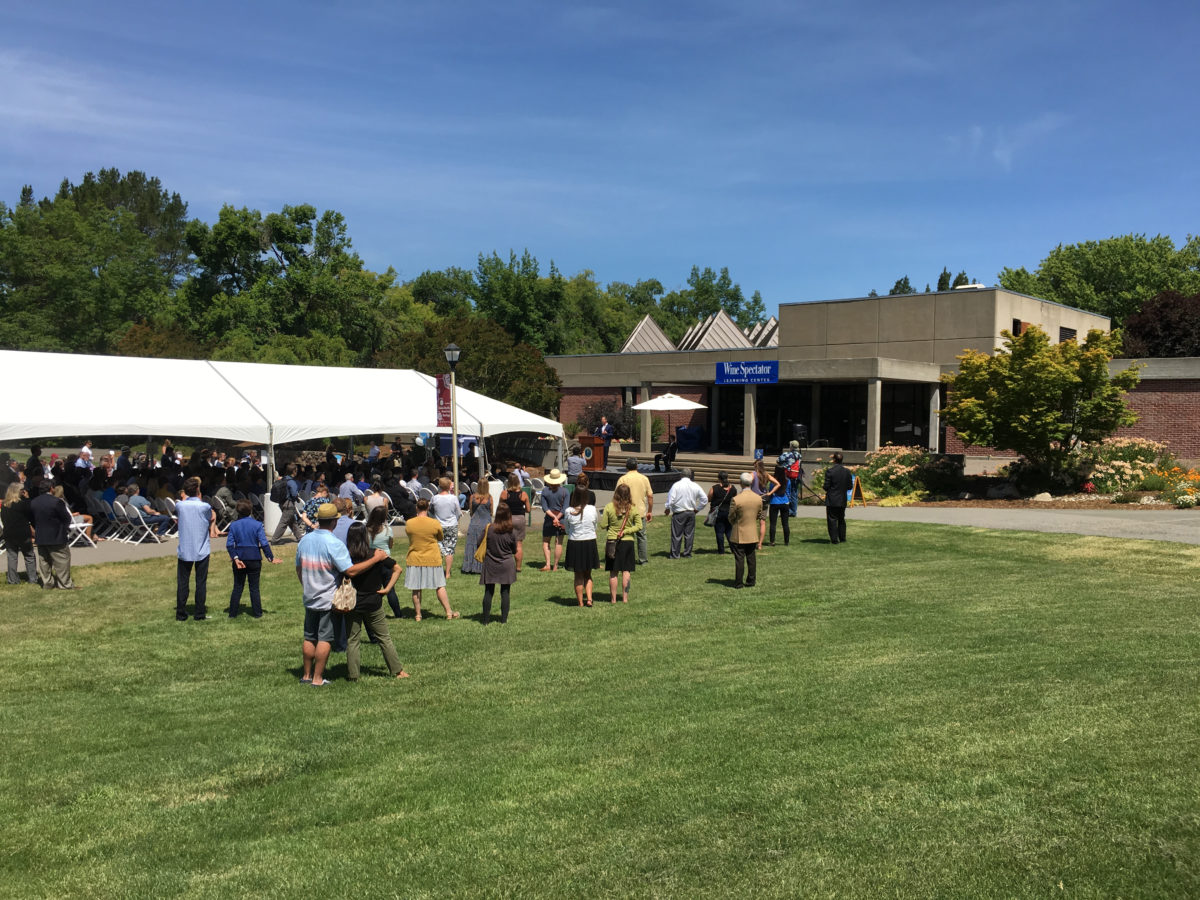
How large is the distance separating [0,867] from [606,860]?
10.3 ft

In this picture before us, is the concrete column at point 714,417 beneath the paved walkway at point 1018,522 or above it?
above

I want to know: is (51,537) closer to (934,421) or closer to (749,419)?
(749,419)

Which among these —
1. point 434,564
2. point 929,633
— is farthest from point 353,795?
point 929,633

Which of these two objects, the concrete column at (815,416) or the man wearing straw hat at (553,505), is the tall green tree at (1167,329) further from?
the man wearing straw hat at (553,505)

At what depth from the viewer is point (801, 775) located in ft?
18.9

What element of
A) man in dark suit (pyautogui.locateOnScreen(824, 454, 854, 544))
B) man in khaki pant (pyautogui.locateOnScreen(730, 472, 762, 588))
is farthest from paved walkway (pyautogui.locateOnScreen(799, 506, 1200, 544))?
man in khaki pant (pyautogui.locateOnScreen(730, 472, 762, 588))

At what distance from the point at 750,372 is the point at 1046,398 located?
36.1 ft

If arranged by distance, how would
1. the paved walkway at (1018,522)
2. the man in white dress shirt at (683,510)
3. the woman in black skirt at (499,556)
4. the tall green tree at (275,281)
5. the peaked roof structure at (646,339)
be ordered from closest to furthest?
the woman in black skirt at (499,556) → the man in white dress shirt at (683,510) → the paved walkway at (1018,522) → the peaked roof structure at (646,339) → the tall green tree at (275,281)

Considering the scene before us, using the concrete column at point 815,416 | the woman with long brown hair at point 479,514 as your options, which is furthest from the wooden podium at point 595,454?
the woman with long brown hair at point 479,514

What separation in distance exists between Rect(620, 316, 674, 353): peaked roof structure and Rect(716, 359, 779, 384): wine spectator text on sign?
1643 cm

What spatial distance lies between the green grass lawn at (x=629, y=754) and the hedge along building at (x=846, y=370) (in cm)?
1997

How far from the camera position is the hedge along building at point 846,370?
3197cm

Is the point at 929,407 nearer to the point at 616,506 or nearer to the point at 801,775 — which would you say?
the point at 616,506

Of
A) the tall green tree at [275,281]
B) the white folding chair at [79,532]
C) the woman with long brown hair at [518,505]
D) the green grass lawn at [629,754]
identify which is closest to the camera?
the green grass lawn at [629,754]
